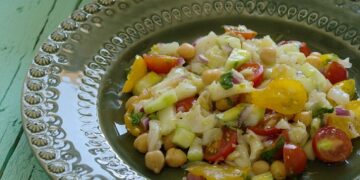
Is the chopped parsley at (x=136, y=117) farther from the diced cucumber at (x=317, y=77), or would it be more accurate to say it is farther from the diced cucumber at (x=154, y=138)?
the diced cucumber at (x=317, y=77)

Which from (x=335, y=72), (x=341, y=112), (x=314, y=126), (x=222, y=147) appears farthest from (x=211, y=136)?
(x=335, y=72)

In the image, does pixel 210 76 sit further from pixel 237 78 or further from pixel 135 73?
pixel 135 73

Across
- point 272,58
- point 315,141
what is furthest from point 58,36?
point 315,141

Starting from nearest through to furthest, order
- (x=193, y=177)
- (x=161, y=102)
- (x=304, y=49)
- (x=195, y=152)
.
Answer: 1. (x=193, y=177)
2. (x=195, y=152)
3. (x=161, y=102)
4. (x=304, y=49)

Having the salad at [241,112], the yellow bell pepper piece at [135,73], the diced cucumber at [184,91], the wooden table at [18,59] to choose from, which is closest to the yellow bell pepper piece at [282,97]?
the salad at [241,112]

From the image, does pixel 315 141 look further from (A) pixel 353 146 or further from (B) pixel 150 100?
(B) pixel 150 100

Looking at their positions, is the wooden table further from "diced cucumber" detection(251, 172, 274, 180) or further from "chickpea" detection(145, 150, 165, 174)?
"diced cucumber" detection(251, 172, 274, 180)

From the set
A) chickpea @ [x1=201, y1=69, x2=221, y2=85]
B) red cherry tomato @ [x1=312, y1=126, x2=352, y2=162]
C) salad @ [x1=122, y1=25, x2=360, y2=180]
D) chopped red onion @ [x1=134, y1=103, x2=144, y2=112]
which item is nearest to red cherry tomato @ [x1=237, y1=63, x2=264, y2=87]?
salad @ [x1=122, y1=25, x2=360, y2=180]
